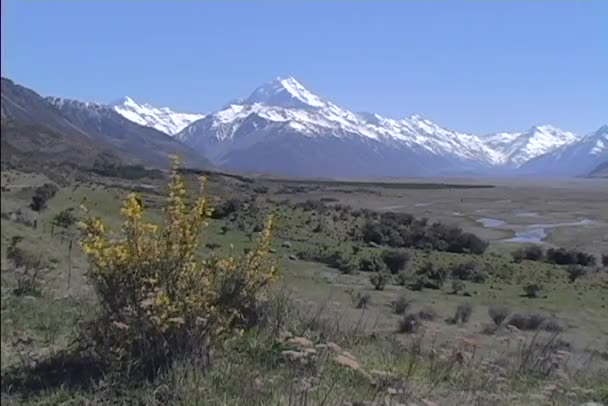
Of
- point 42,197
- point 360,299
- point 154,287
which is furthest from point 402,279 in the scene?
point 154,287

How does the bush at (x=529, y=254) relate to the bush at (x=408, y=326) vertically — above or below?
below

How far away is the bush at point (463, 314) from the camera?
73.4ft

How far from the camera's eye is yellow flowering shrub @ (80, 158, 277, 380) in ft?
22.6

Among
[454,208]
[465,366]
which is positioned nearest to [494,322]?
[465,366]

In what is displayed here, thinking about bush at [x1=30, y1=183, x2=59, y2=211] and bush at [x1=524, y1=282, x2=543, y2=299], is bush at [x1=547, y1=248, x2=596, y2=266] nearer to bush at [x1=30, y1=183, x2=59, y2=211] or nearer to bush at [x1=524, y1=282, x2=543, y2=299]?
bush at [x1=524, y1=282, x2=543, y2=299]

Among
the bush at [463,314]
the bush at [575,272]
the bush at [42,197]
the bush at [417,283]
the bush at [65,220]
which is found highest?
the bush at [42,197]

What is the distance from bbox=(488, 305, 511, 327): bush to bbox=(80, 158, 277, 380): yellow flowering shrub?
14.9m

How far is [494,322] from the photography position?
2214 centimetres

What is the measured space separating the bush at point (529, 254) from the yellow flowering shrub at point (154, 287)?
116 ft

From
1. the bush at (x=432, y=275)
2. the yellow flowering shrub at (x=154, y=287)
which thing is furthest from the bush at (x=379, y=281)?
the yellow flowering shrub at (x=154, y=287)

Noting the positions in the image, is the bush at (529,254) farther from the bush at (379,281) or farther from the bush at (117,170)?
the bush at (117,170)

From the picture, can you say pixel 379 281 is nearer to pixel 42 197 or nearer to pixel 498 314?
pixel 498 314

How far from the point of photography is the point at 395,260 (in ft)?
117

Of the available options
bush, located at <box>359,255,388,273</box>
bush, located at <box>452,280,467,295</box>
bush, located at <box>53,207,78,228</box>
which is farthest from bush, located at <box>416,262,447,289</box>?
bush, located at <box>53,207,78,228</box>
